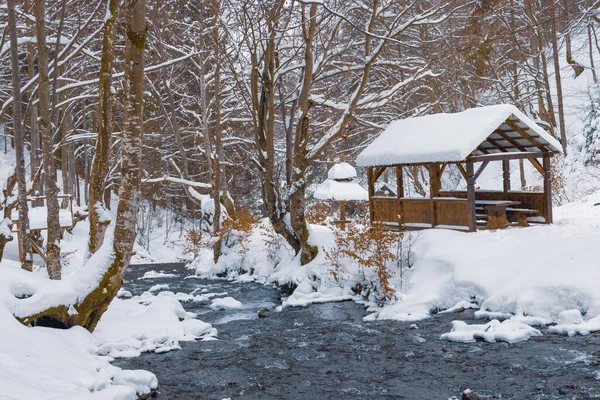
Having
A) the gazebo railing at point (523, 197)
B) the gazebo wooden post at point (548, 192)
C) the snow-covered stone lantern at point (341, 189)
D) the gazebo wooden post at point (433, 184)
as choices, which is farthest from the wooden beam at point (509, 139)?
the snow-covered stone lantern at point (341, 189)

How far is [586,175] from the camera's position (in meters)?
23.7

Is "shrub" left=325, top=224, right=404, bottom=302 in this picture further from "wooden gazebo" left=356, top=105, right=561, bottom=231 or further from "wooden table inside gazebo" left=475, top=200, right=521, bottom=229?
"wooden table inside gazebo" left=475, top=200, right=521, bottom=229

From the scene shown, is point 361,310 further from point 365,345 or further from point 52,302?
point 52,302

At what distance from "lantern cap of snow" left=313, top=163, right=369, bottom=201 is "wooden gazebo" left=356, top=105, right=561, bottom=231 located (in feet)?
7.03

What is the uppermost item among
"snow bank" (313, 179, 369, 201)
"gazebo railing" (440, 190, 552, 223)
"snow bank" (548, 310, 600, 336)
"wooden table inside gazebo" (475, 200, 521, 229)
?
"snow bank" (313, 179, 369, 201)

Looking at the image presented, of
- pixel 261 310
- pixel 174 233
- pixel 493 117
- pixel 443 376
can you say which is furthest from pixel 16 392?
pixel 174 233

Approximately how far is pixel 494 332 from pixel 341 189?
11.8 meters

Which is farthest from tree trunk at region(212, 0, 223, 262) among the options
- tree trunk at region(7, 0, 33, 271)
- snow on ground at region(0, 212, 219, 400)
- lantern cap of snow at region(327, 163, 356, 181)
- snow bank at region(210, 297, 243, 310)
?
tree trunk at region(7, 0, 33, 271)

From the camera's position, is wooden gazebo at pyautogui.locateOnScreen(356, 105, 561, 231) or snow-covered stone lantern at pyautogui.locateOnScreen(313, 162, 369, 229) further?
snow-covered stone lantern at pyautogui.locateOnScreen(313, 162, 369, 229)

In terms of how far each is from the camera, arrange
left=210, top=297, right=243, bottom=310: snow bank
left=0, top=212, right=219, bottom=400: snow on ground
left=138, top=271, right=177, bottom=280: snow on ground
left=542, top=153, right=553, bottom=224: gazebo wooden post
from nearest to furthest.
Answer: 1. left=0, top=212, right=219, bottom=400: snow on ground
2. left=210, top=297, right=243, bottom=310: snow bank
3. left=542, top=153, right=553, bottom=224: gazebo wooden post
4. left=138, top=271, right=177, bottom=280: snow on ground

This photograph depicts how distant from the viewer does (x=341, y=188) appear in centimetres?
2105

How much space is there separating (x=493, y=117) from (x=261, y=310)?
8.18 metres

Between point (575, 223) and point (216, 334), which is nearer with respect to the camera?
point (216, 334)

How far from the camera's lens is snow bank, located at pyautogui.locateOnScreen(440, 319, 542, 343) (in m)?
9.41
